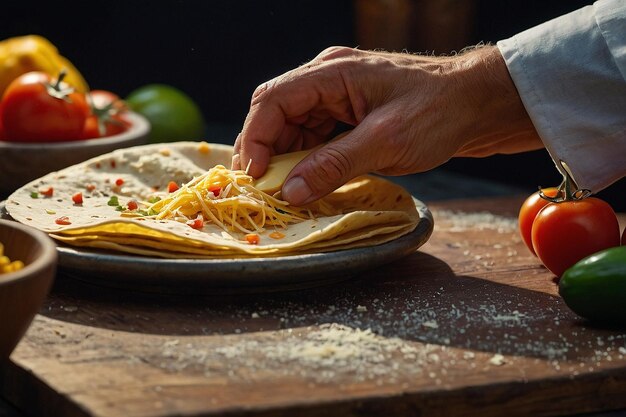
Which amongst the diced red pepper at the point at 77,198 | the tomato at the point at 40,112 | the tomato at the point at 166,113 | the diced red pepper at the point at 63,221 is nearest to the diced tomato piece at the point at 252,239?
the diced red pepper at the point at 63,221

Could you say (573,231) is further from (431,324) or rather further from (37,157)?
(37,157)

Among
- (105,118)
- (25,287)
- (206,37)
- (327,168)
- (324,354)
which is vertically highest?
(25,287)

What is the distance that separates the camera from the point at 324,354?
6.22 ft

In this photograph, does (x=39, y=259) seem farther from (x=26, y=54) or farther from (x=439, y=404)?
(x=26, y=54)

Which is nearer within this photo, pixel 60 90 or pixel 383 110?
pixel 383 110

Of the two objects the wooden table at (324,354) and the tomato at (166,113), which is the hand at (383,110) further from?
the tomato at (166,113)

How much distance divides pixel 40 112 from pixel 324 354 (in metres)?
1.91

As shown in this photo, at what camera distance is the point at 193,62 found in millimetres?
5648

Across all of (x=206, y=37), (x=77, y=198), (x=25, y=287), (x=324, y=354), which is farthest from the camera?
(x=206, y=37)

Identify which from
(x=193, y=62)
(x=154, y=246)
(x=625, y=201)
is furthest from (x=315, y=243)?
(x=193, y=62)

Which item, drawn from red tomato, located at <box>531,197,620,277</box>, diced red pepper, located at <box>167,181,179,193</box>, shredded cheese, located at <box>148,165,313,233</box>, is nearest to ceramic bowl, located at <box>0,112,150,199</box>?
diced red pepper, located at <box>167,181,179,193</box>

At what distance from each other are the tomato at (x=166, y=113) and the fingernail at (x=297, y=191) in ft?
5.80

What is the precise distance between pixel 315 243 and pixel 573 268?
562 millimetres

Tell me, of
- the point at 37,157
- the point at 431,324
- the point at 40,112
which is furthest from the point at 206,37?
the point at 431,324
